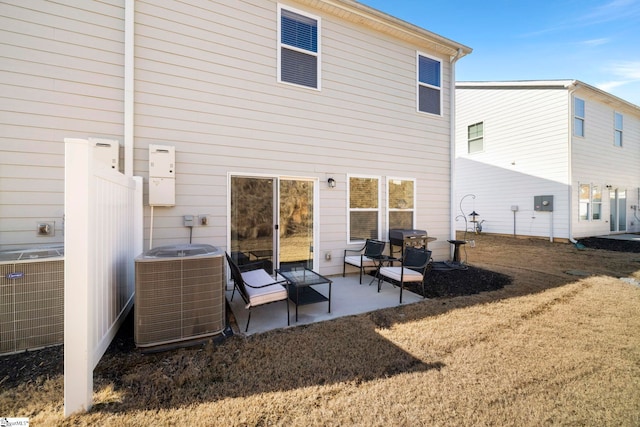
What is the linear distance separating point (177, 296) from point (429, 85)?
731 centimetres

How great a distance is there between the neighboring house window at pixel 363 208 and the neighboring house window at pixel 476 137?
30.7 feet

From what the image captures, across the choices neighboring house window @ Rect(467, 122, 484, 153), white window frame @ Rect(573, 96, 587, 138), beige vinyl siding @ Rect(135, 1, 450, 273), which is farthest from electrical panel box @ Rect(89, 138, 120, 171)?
white window frame @ Rect(573, 96, 587, 138)

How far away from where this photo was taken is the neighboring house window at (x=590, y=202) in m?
10.9

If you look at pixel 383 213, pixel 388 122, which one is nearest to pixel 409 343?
pixel 383 213

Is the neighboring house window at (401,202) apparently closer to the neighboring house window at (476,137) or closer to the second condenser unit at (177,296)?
the second condenser unit at (177,296)

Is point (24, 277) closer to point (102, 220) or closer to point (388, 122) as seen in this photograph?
point (102, 220)

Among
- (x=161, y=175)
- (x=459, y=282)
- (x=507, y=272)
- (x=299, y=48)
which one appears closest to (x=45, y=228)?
(x=161, y=175)

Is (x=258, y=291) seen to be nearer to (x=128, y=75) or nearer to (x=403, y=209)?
(x=128, y=75)

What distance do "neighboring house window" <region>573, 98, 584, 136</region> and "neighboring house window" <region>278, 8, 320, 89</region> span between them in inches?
431

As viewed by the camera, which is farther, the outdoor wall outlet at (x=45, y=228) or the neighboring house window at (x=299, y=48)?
the neighboring house window at (x=299, y=48)

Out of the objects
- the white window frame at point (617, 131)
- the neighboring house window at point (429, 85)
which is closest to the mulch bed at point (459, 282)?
the neighboring house window at point (429, 85)

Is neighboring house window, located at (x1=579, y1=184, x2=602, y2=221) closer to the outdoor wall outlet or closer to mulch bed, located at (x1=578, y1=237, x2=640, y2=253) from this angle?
mulch bed, located at (x1=578, y1=237, x2=640, y2=253)

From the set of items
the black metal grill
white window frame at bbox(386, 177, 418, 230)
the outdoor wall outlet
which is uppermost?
white window frame at bbox(386, 177, 418, 230)

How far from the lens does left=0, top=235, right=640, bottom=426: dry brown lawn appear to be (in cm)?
198
